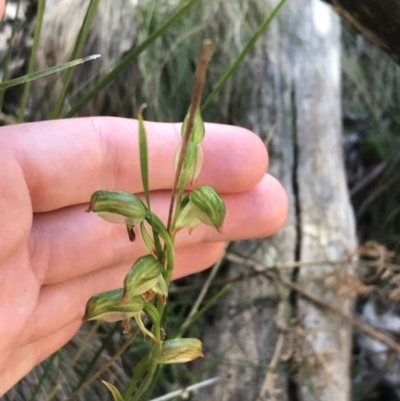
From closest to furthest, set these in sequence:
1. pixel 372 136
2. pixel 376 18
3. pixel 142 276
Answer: pixel 142 276
pixel 376 18
pixel 372 136

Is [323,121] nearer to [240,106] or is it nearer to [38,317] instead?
[240,106]

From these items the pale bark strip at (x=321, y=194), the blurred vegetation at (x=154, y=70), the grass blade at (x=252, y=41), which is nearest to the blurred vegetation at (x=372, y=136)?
the pale bark strip at (x=321, y=194)

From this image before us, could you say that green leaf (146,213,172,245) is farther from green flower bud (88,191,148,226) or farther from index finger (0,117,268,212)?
index finger (0,117,268,212)

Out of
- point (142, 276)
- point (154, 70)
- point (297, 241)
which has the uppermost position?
point (154, 70)

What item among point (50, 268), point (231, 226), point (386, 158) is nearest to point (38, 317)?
point (50, 268)

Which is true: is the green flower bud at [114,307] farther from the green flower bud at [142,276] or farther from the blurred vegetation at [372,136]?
the blurred vegetation at [372,136]

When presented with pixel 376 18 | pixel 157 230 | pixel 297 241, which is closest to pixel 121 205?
pixel 157 230

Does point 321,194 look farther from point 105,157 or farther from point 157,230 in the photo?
point 157,230
